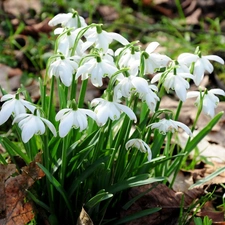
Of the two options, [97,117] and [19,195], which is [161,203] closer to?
[19,195]

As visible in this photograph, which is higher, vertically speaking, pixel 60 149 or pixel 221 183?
pixel 60 149

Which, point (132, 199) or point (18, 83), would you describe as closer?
point (132, 199)

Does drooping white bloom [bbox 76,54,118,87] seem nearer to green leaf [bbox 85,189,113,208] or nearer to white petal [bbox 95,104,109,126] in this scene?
white petal [bbox 95,104,109,126]

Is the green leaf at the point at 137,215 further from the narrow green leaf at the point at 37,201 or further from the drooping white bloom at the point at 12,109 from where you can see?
the drooping white bloom at the point at 12,109

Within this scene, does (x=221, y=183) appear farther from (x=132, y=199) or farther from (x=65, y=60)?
(x=65, y=60)

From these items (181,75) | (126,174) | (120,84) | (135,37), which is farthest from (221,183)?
(135,37)

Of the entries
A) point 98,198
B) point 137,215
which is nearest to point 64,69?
point 98,198

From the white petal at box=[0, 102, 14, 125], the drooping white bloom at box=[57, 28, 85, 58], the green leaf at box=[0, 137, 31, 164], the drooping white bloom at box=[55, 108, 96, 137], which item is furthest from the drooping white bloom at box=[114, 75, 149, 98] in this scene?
the green leaf at box=[0, 137, 31, 164]
